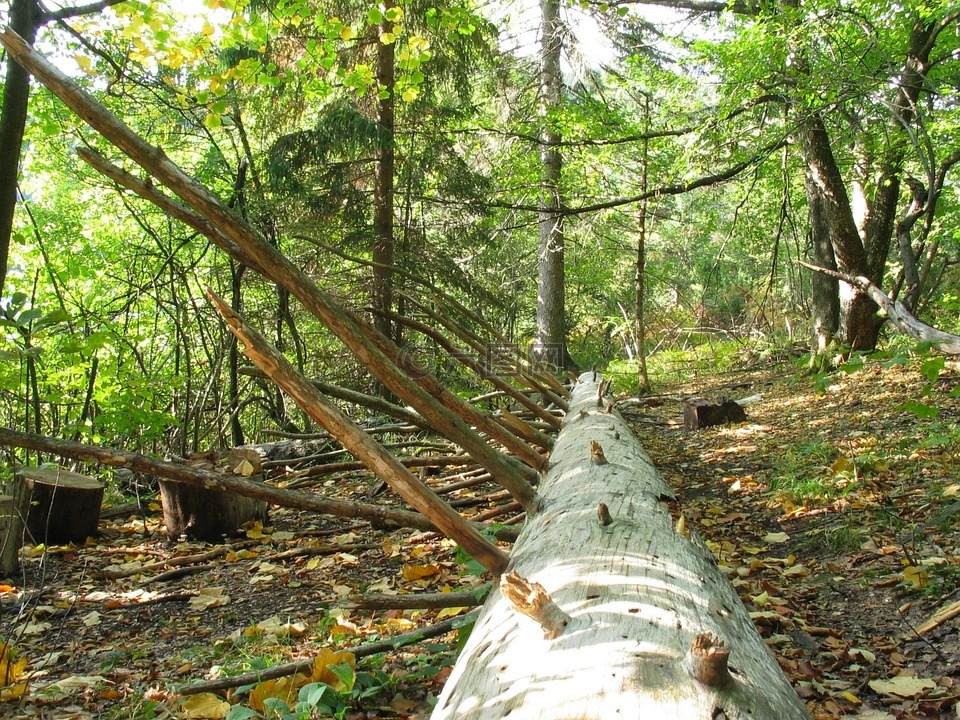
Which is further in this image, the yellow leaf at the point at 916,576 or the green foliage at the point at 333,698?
the yellow leaf at the point at 916,576

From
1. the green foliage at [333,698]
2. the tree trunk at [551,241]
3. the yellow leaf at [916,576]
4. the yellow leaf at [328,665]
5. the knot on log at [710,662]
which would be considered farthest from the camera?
the tree trunk at [551,241]

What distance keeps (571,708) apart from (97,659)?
278cm

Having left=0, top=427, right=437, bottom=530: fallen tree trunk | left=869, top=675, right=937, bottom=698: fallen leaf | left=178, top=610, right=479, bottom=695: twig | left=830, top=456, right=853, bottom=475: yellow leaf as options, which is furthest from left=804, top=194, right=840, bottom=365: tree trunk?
left=0, top=427, right=437, bottom=530: fallen tree trunk

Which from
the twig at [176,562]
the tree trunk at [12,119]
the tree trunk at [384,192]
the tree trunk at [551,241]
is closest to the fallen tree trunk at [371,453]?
the tree trunk at [12,119]

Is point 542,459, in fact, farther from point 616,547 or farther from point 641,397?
point 641,397

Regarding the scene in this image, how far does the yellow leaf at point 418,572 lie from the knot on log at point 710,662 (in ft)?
8.81

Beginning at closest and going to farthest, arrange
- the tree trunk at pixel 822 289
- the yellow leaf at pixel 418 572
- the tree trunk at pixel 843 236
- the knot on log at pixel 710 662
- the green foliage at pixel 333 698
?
the knot on log at pixel 710 662, the green foliage at pixel 333 698, the yellow leaf at pixel 418 572, the tree trunk at pixel 843 236, the tree trunk at pixel 822 289

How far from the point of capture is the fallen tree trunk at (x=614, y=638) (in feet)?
4.14

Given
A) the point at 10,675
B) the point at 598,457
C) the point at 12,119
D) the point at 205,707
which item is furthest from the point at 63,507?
the point at 598,457

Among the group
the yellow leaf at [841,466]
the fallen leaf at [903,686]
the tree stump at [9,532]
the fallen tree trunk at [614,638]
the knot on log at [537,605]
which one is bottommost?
the fallen leaf at [903,686]

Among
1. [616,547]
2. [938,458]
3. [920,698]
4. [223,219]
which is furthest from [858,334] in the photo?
[223,219]

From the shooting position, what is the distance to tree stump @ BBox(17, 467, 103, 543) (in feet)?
15.5

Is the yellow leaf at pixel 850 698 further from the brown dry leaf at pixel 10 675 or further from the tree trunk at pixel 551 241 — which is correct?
the tree trunk at pixel 551 241

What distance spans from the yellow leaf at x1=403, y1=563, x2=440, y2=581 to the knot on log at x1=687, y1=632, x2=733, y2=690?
268 centimetres
